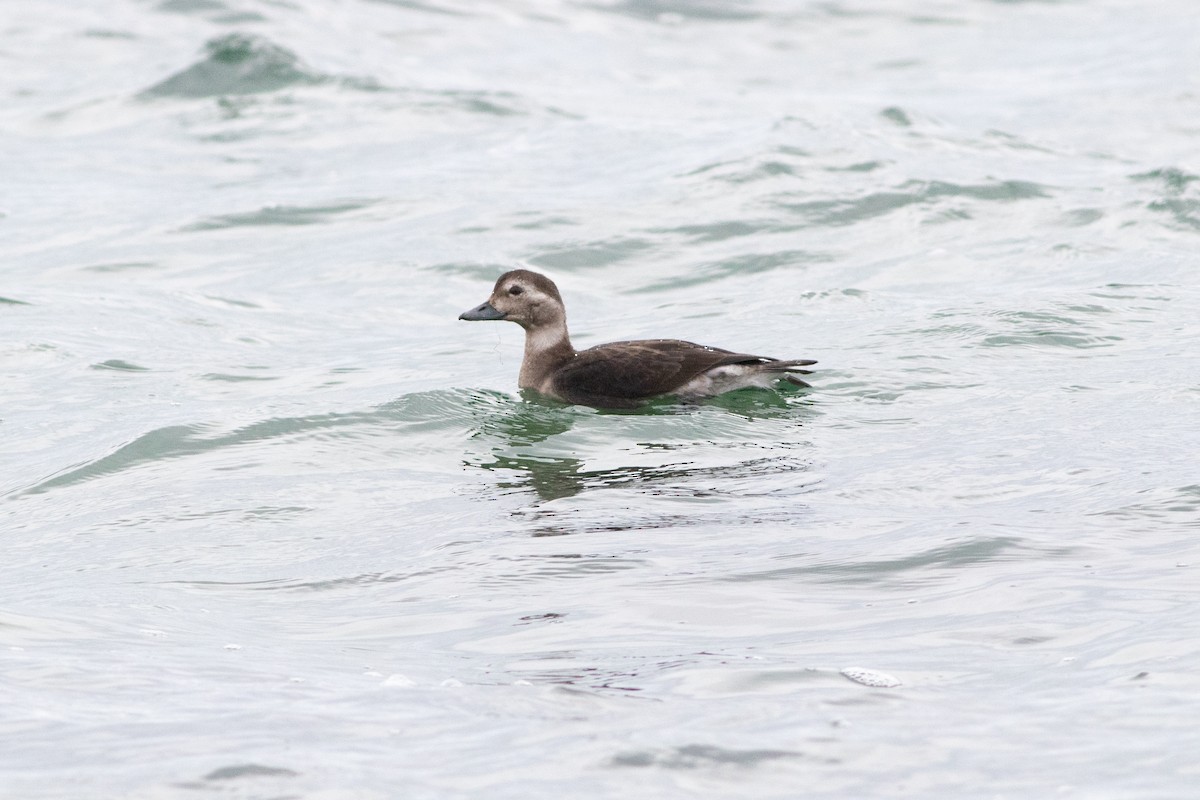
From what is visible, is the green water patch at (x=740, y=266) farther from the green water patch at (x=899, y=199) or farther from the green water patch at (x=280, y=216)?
the green water patch at (x=280, y=216)

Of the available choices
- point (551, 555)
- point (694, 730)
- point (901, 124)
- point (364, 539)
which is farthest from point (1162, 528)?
point (901, 124)

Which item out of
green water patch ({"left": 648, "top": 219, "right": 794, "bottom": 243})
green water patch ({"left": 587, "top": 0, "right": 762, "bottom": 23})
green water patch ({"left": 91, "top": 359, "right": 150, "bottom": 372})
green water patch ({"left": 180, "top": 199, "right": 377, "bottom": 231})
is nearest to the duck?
green water patch ({"left": 91, "top": 359, "right": 150, "bottom": 372})

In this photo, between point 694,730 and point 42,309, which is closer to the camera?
point 694,730

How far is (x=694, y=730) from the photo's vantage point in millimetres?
5219

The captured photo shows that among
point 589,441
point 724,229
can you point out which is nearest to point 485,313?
point 589,441

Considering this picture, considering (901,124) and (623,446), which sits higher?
(901,124)

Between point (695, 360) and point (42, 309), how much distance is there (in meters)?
6.37

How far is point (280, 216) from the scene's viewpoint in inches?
673

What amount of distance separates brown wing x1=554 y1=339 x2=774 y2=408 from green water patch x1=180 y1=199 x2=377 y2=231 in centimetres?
707

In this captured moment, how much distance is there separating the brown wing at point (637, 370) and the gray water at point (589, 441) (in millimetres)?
204

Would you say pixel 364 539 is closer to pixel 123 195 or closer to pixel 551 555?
pixel 551 555

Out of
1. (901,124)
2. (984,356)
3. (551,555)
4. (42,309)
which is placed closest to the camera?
(551,555)

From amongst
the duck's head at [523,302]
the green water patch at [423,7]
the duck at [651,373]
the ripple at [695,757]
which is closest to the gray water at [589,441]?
the ripple at [695,757]

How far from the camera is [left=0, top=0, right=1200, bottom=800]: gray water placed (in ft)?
17.5
